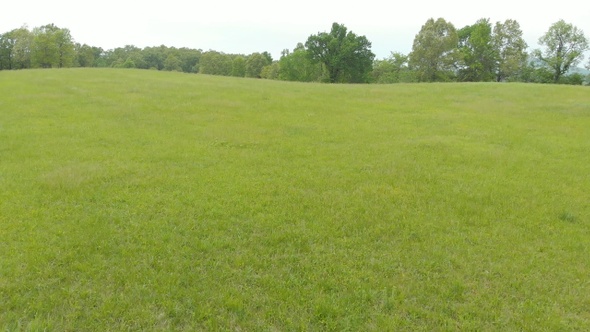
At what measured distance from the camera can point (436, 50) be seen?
168ft

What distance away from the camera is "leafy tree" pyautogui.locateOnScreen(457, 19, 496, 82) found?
53938 millimetres

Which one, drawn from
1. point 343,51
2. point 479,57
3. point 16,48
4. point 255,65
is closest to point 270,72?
point 255,65

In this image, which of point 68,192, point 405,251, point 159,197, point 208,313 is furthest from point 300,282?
point 68,192

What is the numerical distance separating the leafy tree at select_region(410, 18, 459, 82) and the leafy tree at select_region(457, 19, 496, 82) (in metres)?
2.88

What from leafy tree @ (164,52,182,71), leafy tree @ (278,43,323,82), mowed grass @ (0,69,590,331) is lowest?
mowed grass @ (0,69,590,331)

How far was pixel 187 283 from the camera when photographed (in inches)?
186

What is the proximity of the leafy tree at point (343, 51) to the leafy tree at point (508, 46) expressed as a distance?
56.6ft

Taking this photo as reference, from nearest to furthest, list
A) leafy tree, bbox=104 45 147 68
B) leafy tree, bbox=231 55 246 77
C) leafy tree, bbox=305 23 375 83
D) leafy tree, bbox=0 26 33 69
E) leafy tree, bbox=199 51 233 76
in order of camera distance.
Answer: leafy tree, bbox=305 23 375 83 < leafy tree, bbox=0 26 33 69 < leafy tree, bbox=231 55 246 77 < leafy tree, bbox=199 51 233 76 < leafy tree, bbox=104 45 147 68

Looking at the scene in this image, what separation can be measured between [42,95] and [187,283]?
1885cm

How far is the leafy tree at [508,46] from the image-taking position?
5325cm

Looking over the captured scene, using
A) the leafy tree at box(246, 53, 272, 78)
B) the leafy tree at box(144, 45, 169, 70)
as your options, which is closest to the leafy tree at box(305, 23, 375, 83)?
the leafy tree at box(246, 53, 272, 78)

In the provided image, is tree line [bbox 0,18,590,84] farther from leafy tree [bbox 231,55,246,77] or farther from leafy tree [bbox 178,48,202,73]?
leafy tree [bbox 178,48,202,73]

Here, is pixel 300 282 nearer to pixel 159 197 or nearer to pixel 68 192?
pixel 159 197

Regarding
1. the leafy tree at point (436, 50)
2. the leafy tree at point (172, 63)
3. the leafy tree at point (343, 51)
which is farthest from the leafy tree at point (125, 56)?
the leafy tree at point (436, 50)
